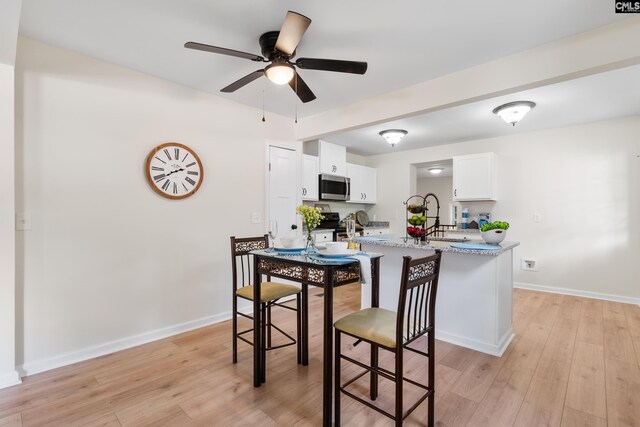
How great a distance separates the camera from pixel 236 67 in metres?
2.57

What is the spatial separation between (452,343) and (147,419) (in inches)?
94.0

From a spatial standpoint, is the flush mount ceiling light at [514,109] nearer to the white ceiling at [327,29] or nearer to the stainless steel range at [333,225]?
the white ceiling at [327,29]

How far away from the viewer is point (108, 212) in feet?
Result: 8.23

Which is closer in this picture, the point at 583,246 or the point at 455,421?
the point at 455,421

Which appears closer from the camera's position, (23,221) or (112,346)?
(23,221)

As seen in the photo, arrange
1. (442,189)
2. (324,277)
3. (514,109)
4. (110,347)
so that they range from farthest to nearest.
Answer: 1. (442,189)
2. (514,109)
3. (110,347)
4. (324,277)

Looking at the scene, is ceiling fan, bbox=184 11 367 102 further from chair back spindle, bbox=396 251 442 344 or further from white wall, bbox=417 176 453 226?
white wall, bbox=417 176 453 226

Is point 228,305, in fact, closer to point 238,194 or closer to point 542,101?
point 238,194

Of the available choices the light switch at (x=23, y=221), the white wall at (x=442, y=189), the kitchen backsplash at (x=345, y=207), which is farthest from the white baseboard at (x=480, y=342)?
the white wall at (x=442, y=189)

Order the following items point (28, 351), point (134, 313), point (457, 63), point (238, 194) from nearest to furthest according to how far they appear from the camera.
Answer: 1. point (28, 351)
2. point (457, 63)
3. point (134, 313)
4. point (238, 194)

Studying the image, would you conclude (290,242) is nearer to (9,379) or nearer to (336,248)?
(336,248)

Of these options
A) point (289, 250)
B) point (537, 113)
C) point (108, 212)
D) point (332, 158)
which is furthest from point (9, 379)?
point (537, 113)

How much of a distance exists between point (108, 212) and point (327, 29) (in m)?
2.26

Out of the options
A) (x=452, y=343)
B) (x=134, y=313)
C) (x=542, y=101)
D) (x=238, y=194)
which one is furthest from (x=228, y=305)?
(x=542, y=101)
